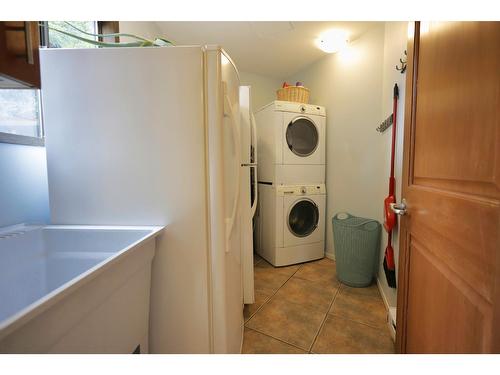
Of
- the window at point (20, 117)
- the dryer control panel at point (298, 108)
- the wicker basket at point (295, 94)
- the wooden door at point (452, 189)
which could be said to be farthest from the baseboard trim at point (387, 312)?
the window at point (20, 117)

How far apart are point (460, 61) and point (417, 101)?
1.02ft

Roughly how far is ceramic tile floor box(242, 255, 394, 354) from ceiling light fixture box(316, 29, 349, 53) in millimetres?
2462

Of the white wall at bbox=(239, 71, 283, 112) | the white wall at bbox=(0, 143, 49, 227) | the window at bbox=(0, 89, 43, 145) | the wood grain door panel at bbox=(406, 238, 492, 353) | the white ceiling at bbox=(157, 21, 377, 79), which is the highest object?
the white ceiling at bbox=(157, 21, 377, 79)

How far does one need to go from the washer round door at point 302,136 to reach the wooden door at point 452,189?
147 cm

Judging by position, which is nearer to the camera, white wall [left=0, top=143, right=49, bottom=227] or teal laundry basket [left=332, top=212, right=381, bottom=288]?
white wall [left=0, top=143, right=49, bottom=227]

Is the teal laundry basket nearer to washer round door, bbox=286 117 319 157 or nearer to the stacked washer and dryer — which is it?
the stacked washer and dryer

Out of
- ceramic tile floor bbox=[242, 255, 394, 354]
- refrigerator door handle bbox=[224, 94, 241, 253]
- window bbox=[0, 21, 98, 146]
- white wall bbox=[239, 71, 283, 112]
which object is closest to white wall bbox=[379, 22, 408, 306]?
ceramic tile floor bbox=[242, 255, 394, 354]

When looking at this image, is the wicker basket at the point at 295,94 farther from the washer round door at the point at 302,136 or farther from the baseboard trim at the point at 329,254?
the baseboard trim at the point at 329,254

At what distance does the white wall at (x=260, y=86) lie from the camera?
10.6 ft

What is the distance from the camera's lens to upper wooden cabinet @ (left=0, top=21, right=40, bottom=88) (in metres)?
0.62

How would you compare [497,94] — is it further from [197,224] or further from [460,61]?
[197,224]

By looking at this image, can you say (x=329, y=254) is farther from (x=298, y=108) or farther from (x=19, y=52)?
(x=19, y=52)
